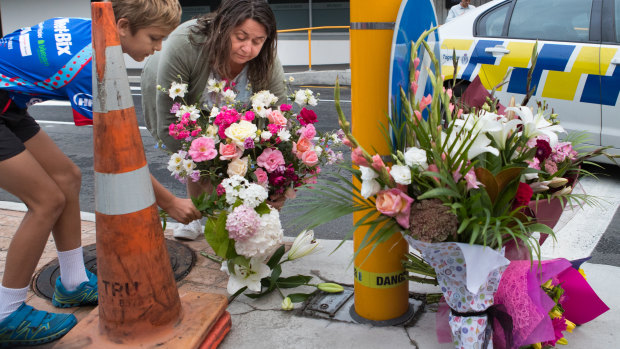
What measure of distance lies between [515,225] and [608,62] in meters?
3.18

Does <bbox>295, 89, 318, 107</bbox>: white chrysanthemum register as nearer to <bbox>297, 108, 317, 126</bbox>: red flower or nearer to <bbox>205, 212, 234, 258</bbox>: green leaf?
<bbox>297, 108, 317, 126</bbox>: red flower

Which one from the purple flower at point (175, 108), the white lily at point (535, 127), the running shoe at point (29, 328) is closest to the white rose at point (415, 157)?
the white lily at point (535, 127)

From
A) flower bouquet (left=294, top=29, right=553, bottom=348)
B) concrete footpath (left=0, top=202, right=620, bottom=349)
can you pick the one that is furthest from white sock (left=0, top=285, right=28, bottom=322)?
flower bouquet (left=294, top=29, right=553, bottom=348)

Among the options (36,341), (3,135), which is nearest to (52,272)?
(36,341)

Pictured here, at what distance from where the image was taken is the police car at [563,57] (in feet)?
15.1

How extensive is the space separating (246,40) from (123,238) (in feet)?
4.03

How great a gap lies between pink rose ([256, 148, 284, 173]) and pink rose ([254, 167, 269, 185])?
2 cm

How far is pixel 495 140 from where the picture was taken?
201cm

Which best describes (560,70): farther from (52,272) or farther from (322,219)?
(52,272)

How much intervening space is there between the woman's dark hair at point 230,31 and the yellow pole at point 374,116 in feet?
2.62

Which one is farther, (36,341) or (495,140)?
(36,341)

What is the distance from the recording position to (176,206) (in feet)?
8.33

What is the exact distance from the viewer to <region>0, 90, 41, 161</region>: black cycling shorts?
7.39 feet

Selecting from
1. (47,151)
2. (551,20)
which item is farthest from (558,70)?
(47,151)
